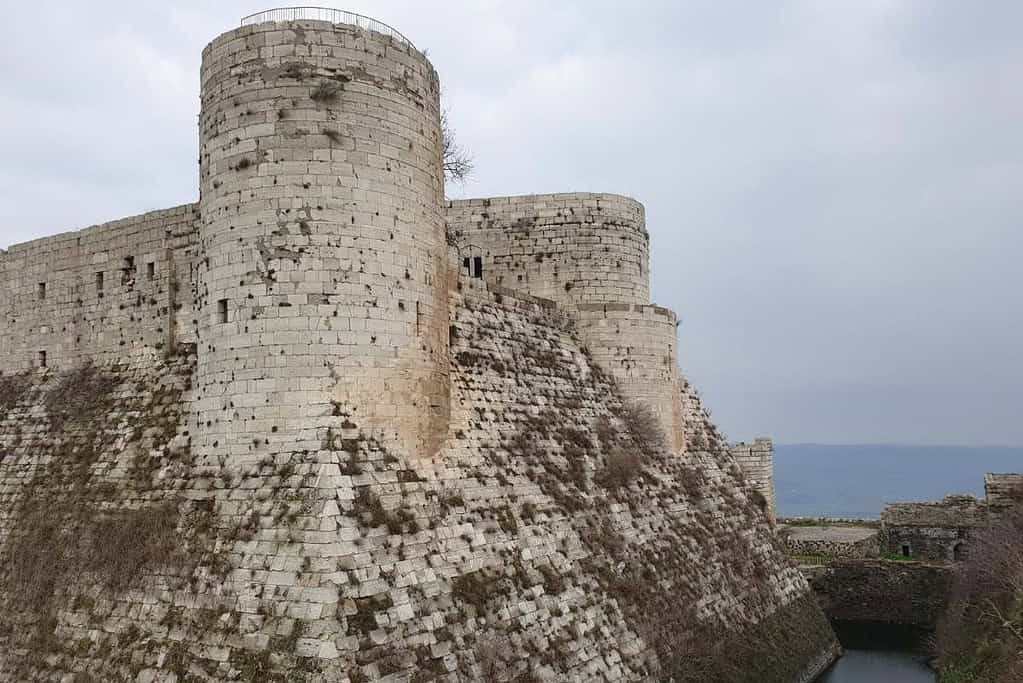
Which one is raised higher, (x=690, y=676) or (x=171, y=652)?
(x=171, y=652)

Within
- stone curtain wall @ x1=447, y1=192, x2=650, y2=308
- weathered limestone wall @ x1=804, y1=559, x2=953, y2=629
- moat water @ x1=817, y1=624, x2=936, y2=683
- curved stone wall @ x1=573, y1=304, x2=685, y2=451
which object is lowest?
moat water @ x1=817, y1=624, x2=936, y2=683

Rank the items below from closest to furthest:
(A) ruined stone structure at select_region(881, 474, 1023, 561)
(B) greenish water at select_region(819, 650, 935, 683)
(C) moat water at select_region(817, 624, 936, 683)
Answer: (B) greenish water at select_region(819, 650, 935, 683), (C) moat water at select_region(817, 624, 936, 683), (A) ruined stone structure at select_region(881, 474, 1023, 561)

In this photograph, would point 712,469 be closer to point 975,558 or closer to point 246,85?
point 975,558

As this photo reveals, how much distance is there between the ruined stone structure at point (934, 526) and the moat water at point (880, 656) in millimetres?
6298

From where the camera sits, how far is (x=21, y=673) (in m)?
14.8

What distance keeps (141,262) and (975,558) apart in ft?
81.1

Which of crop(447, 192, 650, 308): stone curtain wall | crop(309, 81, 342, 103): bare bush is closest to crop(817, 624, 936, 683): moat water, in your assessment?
crop(447, 192, 650, 308): stone curtain wall

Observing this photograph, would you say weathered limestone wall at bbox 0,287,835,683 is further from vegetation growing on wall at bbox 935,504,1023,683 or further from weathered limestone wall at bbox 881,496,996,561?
weathered limestone wall at bbox 881,496,996,561

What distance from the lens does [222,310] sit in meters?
14.5

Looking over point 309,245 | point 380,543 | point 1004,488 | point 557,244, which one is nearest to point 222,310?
point 309,245

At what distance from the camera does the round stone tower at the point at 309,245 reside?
1390 cm

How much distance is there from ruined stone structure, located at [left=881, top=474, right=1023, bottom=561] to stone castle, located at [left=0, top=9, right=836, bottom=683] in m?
18.7

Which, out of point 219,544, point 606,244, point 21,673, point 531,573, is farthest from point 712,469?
point 21,673

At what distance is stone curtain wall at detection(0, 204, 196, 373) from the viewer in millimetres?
17641
